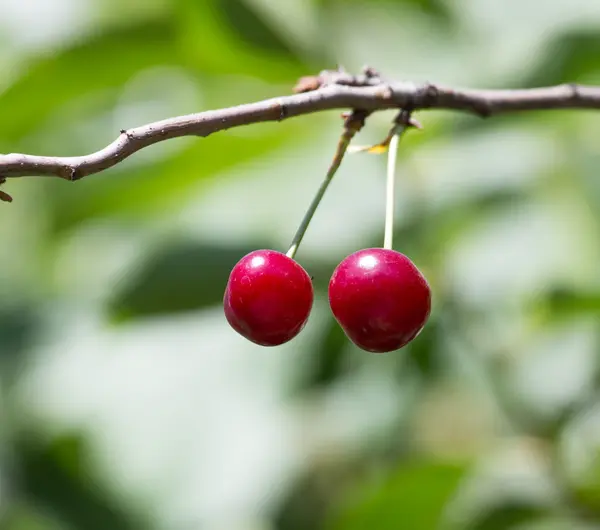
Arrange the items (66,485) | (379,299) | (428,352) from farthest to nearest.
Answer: (66,485)
(428,352)
(379,299)

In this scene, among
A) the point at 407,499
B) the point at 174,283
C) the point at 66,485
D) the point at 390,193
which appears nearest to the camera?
the point at 390,193

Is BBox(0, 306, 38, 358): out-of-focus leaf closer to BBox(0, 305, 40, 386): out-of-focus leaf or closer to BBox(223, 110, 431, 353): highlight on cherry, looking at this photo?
BBox(0, 305, 40, 386): out-of-focus leaf

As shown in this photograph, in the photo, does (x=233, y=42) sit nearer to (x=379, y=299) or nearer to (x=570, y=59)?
(x=570, y=59)

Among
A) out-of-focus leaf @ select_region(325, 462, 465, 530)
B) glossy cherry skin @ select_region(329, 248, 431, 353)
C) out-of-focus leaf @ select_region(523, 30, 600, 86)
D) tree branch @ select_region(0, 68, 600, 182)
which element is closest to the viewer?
tree branch @ select_region(0, 68, 600, 182)

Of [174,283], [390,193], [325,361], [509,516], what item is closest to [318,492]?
[325,361]

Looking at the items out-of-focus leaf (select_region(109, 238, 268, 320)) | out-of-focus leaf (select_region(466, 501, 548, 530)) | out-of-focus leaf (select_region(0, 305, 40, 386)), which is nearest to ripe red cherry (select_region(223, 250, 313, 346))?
out-of-focus leaf (select_region(109, 238, 268, 320))

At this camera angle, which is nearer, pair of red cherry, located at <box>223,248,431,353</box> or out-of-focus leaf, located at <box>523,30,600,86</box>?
pair of red cherry, located at <box>223,248,431,353</box>

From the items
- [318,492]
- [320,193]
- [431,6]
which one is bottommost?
[320,193]
